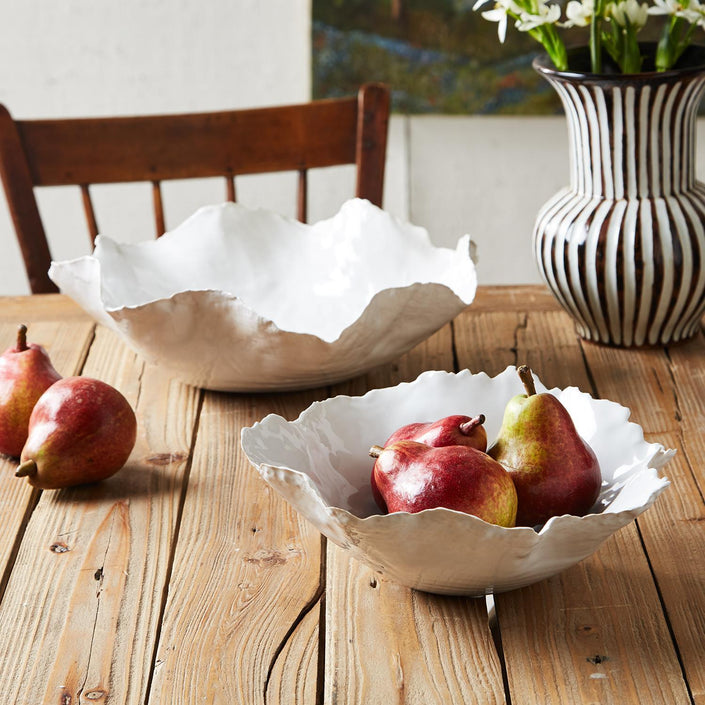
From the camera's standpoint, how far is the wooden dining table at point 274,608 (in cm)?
58

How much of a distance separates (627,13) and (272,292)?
49 cm

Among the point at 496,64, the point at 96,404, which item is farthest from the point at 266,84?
the point at 96,404

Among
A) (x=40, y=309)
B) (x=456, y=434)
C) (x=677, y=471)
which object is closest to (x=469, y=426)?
(x=456, y=434)

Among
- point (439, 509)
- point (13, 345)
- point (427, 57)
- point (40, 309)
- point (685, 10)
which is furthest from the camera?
point (427, 57)

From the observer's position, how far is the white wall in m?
2.17

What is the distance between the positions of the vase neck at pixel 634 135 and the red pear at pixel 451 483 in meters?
0.52

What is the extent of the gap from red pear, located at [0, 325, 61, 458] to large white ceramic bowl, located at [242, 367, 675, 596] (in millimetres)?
251

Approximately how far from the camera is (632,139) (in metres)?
1.02

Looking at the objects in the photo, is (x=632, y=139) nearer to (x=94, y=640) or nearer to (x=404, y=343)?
(x=404, y=343)

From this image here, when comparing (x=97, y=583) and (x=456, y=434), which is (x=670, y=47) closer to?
(x=456, y=434)

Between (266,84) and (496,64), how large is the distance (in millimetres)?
511

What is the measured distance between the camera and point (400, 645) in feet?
2.01

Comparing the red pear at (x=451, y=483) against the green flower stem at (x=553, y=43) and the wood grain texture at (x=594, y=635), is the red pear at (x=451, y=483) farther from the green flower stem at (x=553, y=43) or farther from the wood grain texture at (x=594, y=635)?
the green flower stem at (x=553, y=43)

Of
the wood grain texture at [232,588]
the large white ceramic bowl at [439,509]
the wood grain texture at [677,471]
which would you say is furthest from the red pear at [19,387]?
the wood grain texture at [677,471]
